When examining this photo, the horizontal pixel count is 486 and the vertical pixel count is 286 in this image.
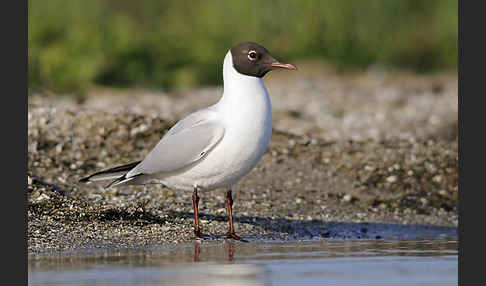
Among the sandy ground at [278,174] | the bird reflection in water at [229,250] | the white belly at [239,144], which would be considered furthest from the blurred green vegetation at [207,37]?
the bird reflection in water at [229,250]

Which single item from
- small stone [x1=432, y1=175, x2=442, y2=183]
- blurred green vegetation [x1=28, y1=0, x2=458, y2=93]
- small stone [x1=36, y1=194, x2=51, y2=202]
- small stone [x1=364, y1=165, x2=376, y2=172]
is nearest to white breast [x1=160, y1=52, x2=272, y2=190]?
small stone [x1=36, y1=194, x2=51, y2=202]

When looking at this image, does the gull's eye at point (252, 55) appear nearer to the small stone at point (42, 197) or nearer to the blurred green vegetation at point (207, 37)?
the small stone at point (42, 197)

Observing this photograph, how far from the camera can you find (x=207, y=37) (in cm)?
1697

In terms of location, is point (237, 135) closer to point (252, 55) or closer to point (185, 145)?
point (185, 145)

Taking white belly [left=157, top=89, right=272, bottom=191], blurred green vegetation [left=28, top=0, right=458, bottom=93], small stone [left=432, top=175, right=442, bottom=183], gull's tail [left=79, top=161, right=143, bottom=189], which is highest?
blurred green vegetation [left=28, top=0, right=458, bottom=93]

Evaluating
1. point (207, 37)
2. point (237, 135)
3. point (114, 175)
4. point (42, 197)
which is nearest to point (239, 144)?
point (237, 135)

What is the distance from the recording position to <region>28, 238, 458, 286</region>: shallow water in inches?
207

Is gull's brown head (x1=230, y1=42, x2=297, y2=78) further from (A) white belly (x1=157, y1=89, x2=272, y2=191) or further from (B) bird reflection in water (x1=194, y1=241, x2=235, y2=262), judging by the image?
(B) bird reflection in water (x1=194, y1=241, x2=235, y2=262)

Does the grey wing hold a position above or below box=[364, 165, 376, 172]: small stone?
above

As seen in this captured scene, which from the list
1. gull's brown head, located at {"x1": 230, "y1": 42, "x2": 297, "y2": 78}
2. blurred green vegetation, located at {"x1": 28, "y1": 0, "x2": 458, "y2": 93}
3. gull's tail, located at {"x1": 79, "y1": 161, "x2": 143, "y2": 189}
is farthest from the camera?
blurred green vegetation, located at {"x1": 28, "y1": 0, "x2": 458, "y2": 93}

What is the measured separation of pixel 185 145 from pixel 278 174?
262 cm

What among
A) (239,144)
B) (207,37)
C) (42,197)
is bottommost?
(42,197)

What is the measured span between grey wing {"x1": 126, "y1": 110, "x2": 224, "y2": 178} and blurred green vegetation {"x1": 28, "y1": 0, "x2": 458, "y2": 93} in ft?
22.5

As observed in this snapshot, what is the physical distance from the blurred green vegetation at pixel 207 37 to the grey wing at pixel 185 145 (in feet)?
22.5
